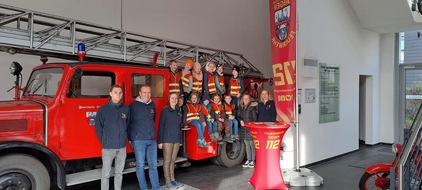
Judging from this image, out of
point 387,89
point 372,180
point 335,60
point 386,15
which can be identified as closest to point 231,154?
point 372,180

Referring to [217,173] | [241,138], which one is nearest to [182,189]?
[217,173]

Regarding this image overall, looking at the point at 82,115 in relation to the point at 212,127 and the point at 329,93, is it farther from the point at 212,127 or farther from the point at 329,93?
the point at 329,93

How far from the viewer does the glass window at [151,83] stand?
4.63 metres

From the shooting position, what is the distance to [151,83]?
15.9 ft

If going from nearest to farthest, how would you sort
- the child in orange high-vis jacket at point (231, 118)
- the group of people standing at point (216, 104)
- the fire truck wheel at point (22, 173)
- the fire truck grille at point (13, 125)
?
the fire truck wheel at point (22, 173), the fire truck grille at point (13, 125), the group of people standing at point (216, 104), the child in orange high-vis jacket at point (231, 118)

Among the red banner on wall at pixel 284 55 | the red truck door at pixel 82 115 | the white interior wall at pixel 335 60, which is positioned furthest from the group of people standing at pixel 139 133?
the white interior wall at pixel 335 60

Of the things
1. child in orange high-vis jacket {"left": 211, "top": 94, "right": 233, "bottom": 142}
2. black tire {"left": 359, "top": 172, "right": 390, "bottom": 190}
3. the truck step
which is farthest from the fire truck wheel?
black tire {"left": 359, "top": 172, "right": 390, "bottom": 190}

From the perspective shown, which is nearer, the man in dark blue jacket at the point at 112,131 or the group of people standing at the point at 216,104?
the man in dark blue jacket at the point at 112,131

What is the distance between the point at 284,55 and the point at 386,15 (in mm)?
3497

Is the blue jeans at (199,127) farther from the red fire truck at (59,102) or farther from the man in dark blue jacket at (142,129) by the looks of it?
the man in dark blue jacket at (142,129)

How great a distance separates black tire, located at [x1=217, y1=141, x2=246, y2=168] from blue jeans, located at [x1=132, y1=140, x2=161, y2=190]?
1.88 meters

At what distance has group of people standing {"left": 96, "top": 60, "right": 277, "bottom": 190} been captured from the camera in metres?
3.96

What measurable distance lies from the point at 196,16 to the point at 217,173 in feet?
15.8

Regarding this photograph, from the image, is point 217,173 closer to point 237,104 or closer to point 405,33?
point 237,104
